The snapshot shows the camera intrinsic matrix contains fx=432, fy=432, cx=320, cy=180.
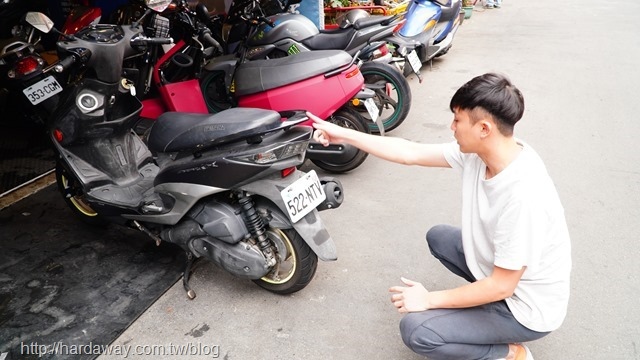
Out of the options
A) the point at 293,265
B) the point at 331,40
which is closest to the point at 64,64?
the point at 293,265

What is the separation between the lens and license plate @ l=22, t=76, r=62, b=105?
2.51 meters

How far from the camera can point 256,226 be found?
2.17m

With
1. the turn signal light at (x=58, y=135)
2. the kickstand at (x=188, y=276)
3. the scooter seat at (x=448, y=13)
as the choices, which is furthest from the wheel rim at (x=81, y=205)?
the scooter seat at (x=448, y=13)

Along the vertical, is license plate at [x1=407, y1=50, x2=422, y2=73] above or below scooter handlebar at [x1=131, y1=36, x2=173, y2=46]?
below

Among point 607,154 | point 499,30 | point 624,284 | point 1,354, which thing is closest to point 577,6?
point 499,30

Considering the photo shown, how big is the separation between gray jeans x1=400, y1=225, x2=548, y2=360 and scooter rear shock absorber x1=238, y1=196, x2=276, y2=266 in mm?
808

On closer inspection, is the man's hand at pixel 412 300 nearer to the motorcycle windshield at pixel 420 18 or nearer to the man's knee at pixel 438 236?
the man's knee at pixel 438 236

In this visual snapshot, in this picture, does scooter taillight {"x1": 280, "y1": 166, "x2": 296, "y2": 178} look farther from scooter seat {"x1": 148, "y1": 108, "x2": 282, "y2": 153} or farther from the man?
the man

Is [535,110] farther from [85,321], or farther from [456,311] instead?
[85,321]

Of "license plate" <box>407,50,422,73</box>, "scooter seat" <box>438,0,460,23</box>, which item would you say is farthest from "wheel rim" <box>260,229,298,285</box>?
"scooter seat" <box>438,0,460,23</box>

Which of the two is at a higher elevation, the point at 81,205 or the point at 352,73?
the point at 352,73

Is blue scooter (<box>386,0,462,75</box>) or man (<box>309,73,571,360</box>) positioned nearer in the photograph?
man (<box>309,73,571,360</box>)

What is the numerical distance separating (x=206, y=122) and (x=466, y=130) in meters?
1.21

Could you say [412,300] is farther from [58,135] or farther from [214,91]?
[214,91]
